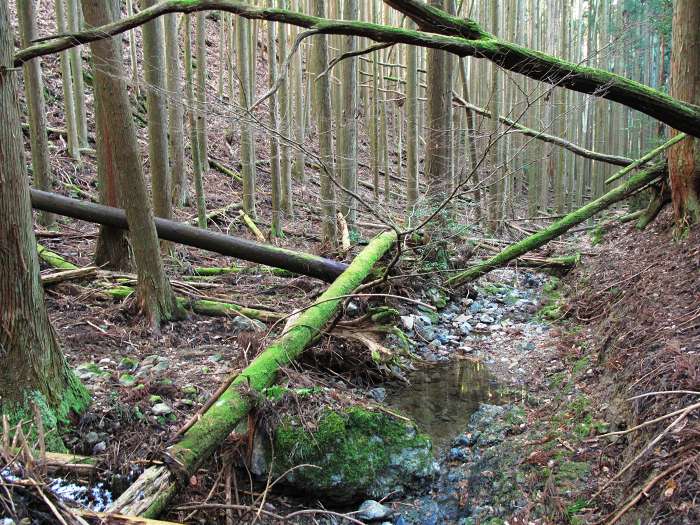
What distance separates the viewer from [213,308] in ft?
20.7

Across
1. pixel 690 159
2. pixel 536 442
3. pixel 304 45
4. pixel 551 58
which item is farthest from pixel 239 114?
pixel 304 45

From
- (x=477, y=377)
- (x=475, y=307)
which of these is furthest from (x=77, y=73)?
(x=477, y=377)

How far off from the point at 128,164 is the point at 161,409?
2527 mm

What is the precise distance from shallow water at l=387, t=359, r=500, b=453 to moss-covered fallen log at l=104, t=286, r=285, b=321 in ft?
5.52

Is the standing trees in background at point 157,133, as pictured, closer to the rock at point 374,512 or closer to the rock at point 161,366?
the rock at point 161,366

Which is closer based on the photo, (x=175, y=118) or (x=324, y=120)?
(x=324, y=120)

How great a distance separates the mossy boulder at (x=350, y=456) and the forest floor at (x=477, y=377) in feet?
0.38

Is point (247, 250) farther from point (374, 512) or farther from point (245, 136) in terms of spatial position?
point (245, 136)

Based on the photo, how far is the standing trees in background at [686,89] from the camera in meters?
6.12

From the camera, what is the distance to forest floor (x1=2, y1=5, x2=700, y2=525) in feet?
11.0

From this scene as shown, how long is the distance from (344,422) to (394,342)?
2.48 m

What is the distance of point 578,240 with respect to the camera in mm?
11898

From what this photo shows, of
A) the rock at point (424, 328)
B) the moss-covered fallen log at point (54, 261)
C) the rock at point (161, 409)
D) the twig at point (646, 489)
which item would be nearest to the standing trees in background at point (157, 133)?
the moss-covered fallen log at point (54, 261)

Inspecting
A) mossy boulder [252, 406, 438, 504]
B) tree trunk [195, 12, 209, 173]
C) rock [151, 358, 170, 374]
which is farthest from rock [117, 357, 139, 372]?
tree trunk [195, 12, 209, 173]
